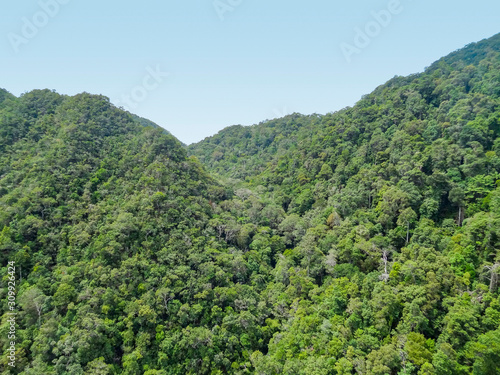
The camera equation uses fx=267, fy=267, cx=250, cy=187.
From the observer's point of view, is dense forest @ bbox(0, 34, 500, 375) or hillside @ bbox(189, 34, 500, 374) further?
dense forest @ bbox(0, 34, 500, 375)

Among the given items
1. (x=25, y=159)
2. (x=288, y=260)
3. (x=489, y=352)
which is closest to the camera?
(x=489, y=352)

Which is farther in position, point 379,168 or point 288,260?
point 379,168

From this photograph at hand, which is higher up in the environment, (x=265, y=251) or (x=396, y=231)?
(x=396, y=231)

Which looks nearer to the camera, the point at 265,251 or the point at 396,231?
the point at 396,231

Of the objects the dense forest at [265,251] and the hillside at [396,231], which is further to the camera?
the dense forest at [265,251]

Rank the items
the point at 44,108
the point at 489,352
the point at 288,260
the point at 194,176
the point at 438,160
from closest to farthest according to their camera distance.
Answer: the point at 489,352, the point at 438,160, the point at 288,260, the point at 194,176, the point at 44,108

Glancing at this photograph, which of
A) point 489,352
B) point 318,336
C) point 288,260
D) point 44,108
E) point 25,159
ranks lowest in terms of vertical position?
point 318,336

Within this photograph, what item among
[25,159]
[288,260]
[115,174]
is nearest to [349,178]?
[288,260]

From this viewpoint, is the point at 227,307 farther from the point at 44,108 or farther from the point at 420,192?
the point at 44,108
